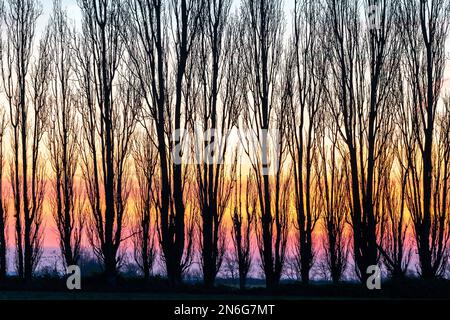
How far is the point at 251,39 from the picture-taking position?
2239 cm

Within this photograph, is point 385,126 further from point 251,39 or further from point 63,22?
point 63,22

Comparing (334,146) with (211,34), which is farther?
(334,146)

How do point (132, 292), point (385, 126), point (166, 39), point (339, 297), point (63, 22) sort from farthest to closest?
1. point (63, 22)
2. point (385, 126)
3. point (166, 39)
4. point (132, 292)
5. point (339, 297)

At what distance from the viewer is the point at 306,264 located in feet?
74.0

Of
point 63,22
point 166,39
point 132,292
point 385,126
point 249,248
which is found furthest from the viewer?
point 249,248

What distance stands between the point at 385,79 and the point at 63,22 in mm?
11179

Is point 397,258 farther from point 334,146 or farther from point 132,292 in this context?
Result: point 132,292

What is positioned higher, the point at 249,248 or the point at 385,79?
the point at 385,79

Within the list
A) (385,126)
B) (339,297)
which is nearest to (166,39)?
(385,126)

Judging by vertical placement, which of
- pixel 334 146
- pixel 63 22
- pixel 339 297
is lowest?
pixel 339 297

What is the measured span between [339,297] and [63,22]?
48.5 feet
